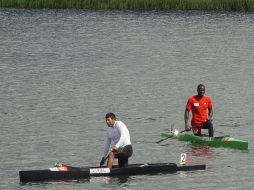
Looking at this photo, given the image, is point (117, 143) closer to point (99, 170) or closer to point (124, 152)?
point (124, 152)

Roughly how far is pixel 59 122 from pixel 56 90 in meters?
11.5

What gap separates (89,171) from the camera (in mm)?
33688

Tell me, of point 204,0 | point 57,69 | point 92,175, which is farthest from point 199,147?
point 204,0

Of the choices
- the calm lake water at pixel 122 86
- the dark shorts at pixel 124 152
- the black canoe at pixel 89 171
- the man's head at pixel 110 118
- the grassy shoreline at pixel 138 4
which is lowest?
the calm lake water at pixel 122 86

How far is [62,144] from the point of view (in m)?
41.2

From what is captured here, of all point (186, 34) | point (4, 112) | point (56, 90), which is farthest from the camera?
point (186, 34)

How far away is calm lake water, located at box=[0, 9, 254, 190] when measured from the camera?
37.5 m

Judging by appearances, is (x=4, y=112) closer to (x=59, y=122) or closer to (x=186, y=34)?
(x=59, y=122)

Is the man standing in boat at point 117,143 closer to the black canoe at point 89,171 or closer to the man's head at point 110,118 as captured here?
the man's head at point 110,118

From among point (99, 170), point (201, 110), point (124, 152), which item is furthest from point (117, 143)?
point (201, 110)

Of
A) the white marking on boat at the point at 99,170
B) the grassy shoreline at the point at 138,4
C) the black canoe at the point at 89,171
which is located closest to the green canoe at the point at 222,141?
the black canoe at the point at 89,171

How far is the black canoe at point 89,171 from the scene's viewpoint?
33062 mm

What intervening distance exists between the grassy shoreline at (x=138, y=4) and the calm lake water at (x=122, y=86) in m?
1.09

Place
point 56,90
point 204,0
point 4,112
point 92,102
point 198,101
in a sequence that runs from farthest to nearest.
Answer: point 204,0 → point 56,90 → point 92,102 → point 4,112 → point 198,101
